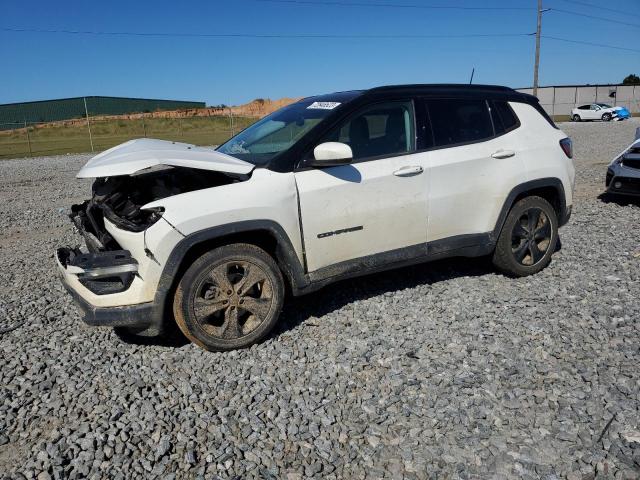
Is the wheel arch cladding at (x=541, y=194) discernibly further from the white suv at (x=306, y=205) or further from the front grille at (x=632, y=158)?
the front grille at (x=632, y=158)

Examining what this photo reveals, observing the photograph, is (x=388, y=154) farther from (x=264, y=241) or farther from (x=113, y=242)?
(x=113, y=242)

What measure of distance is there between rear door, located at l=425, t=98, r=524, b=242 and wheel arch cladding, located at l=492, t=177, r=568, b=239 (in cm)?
7

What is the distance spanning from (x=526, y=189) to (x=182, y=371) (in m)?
3.39

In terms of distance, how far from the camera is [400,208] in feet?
13.5

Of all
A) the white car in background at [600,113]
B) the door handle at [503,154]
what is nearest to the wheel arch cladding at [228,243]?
the door handle at [503,154]

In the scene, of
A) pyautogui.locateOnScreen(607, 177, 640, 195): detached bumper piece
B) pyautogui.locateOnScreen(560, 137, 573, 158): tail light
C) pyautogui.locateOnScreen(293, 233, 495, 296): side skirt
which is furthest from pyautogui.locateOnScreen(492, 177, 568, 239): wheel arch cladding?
pyautogui.locateOnScreen(607, 177, 640, 195): detached bumper piece

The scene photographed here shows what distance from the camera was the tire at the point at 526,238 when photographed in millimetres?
4773

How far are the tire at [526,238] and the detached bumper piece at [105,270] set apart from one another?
10.7 ft

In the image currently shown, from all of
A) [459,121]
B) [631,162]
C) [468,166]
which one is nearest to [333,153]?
[468,166]

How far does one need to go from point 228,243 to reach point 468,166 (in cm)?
217

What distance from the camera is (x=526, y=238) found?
193 inches

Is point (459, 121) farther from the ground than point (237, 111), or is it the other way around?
point (237, 111)

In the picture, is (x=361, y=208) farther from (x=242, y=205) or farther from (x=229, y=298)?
(x=229, y=298)

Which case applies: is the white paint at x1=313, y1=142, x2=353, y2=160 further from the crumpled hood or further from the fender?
the fender
